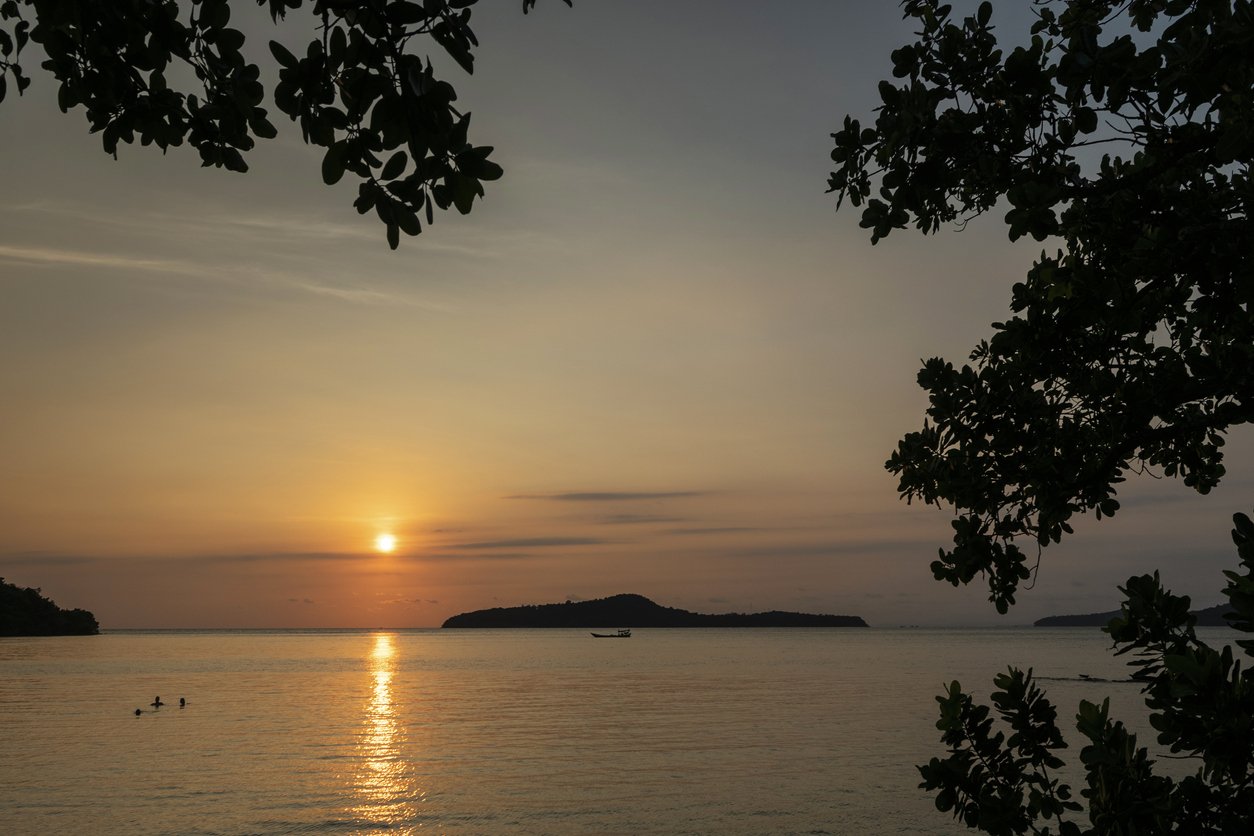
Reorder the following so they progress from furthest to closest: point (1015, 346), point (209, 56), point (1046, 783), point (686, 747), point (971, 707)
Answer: point (686, 747)
point (971, 707)
point (1046, 783)
point (1015, 346)
point (209, 56)

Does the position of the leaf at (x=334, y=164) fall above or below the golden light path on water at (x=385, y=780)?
above

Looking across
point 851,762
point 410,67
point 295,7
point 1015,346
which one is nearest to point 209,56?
point 295,7

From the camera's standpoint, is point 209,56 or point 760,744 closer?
point 209,56

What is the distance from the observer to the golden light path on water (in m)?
28.5

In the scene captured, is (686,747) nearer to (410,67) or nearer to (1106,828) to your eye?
(1106,828)

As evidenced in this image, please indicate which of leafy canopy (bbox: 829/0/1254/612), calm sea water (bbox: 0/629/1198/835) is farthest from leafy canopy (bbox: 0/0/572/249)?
calm sea water (bbox: 0/629/1198/835)

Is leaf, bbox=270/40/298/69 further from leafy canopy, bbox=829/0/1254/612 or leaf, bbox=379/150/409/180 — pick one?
leafy canopy, bbox=829/0/1254/612

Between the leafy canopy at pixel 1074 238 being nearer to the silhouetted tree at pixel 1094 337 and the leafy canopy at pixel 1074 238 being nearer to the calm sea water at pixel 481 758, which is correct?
the silhouetted tree at pixel 1094 337

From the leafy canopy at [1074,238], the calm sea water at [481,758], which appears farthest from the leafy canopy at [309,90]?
the calm sea water at [481,758]

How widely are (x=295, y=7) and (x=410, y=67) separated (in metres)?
1.60

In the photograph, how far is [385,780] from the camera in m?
34.8

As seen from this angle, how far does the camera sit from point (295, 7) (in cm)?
482

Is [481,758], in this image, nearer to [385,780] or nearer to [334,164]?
[385,780]

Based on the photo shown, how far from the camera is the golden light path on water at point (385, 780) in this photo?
28469 millimetres
